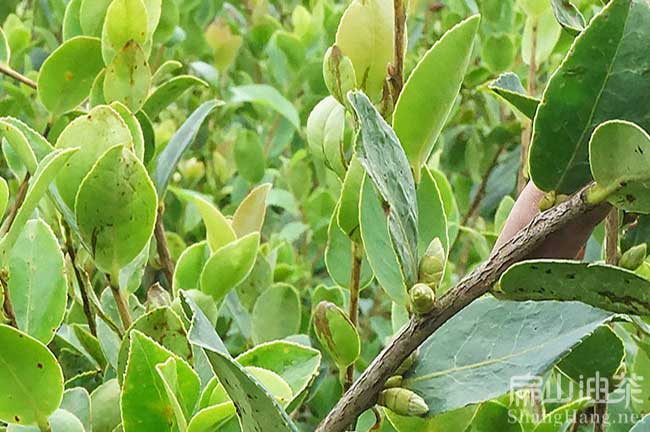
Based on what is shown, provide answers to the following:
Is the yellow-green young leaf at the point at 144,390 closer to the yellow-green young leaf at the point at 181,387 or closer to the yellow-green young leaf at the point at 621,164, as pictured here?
the yellow-green young leaf at the point at 181,387

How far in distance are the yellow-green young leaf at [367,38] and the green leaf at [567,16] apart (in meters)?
0.12

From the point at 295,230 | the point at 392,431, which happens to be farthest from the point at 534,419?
the point at 295,230

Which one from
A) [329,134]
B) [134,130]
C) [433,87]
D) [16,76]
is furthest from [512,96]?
[16,76]

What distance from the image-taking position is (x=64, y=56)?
81 cm

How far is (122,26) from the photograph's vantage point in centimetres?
75

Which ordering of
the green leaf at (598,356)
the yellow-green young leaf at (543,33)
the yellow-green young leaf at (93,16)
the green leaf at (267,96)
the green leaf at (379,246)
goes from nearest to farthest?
the green leaf at (379,246) → the green leaf at (598,356) → the yellow-green young leaf at (93,16) → the yellow-green young leaf at (543,33) → the green leaf at (267,96)

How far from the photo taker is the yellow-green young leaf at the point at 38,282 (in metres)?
0.60

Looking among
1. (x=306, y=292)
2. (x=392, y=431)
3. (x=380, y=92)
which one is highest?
(x=380, y=92)

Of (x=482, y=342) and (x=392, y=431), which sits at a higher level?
(x=482, y=342)

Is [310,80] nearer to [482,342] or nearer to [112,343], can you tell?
[112,343]

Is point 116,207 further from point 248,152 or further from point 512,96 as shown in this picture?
point 248,152

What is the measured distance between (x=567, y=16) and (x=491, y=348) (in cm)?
21

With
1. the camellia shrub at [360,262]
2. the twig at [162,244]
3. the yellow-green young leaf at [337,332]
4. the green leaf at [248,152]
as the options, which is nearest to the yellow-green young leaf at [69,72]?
the camellia shrub at [360,262]

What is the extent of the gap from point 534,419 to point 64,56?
505 mm
